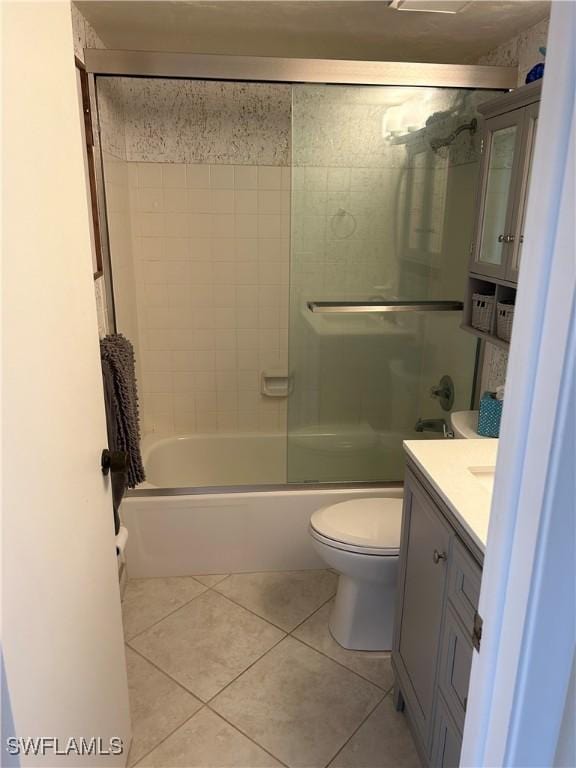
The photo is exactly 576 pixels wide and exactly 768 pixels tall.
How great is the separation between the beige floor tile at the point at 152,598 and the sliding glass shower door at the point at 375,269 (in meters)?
0.67

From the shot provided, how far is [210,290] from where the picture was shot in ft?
10.1

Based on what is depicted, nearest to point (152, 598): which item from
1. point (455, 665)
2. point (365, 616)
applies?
point (365, 616)

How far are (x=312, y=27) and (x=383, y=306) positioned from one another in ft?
3.76

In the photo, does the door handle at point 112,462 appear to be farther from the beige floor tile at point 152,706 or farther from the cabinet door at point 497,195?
the cabinet door at point 497,195

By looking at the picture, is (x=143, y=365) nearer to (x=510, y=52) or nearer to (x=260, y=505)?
(x=260, y=505)

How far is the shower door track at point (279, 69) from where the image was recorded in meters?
2.07

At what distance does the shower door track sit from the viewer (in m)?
2.07

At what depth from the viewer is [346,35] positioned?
222cm

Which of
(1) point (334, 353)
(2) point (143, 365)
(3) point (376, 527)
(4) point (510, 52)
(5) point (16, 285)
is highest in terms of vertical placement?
(4) point (510, 52)

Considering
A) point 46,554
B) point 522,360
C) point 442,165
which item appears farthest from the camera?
point 442,165

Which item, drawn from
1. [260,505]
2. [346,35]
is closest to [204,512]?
[260,505]

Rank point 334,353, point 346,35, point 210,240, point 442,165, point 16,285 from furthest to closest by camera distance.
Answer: point 210,240 → point 334,353 → point 442,165 → point 346,35 → point 16,285

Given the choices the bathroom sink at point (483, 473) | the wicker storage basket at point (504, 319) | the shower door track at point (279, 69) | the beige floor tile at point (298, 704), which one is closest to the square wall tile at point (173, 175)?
the shower door track at point (279, 69)

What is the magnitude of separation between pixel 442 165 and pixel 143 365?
73.8 inches
